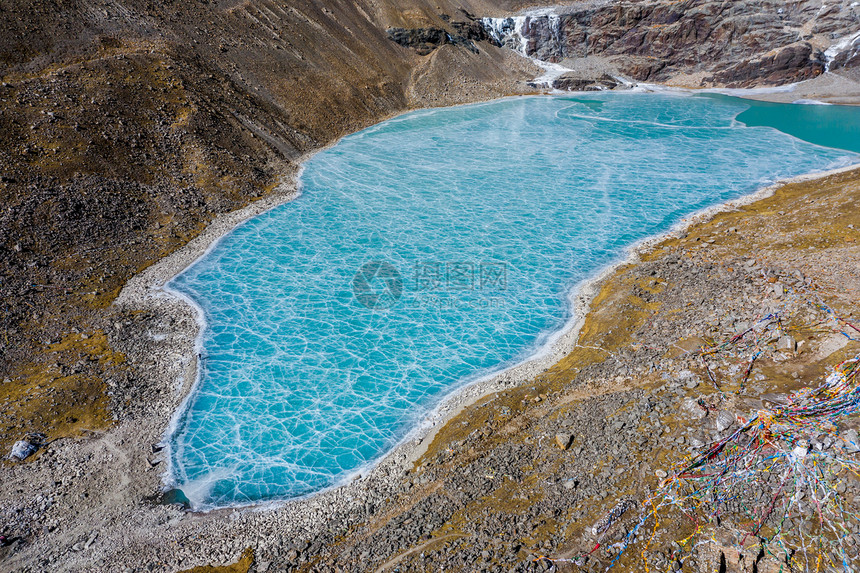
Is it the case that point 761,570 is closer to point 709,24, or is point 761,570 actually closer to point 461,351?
point 461,351

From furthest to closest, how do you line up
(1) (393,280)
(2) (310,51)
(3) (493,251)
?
(2) (310,51) → (3) (493,251) → (1) (393,280)

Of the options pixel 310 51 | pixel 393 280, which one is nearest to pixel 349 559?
pixel 393 280

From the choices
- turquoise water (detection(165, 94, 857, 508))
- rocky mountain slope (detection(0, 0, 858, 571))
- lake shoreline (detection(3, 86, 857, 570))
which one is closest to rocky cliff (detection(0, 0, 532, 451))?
rocky mountain slope (detection(0, 0, 858, 571))

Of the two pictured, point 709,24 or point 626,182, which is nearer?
point 626,182

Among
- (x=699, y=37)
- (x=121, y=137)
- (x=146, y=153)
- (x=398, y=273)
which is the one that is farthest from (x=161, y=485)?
(x=699, y=37)

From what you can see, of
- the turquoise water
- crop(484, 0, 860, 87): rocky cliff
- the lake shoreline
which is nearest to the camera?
the lake shoreline

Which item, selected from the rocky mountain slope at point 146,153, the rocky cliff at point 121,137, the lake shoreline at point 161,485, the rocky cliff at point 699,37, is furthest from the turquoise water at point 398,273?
the rocky cliff at point 699,37

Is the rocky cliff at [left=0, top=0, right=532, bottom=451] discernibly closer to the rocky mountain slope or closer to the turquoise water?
the rocky mountain slope

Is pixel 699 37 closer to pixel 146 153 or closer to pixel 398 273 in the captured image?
pixel 398 273
